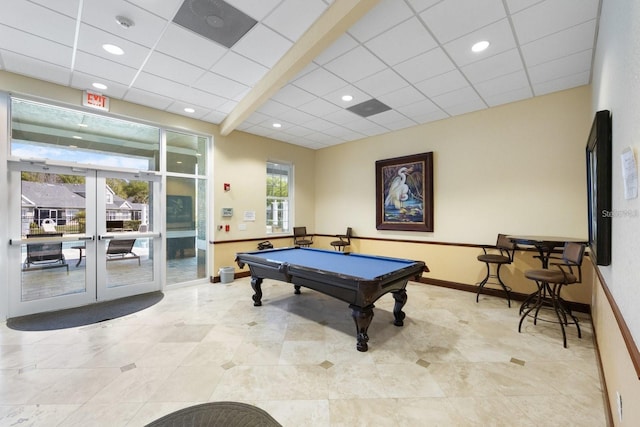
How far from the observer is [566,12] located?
239 cm

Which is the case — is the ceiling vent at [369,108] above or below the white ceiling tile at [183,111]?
below

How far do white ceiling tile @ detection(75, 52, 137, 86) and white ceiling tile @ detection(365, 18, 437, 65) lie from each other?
302cm

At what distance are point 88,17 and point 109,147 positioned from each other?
230 cm

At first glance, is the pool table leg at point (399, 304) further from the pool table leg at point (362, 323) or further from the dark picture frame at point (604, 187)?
the dark picture frame at point (604, 187)

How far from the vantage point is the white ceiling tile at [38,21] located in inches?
92.5

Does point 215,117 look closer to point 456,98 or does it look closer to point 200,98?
point 200,98

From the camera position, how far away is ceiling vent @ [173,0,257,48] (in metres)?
2.35

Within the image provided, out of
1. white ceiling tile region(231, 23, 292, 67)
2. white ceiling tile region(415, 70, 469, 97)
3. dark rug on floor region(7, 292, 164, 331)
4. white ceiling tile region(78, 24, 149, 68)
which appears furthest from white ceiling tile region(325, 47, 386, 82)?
dark rug on floor region(7, 292, 164, 331)

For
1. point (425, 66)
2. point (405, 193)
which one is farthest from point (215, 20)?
point (405, 193)

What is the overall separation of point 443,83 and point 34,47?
192 inches

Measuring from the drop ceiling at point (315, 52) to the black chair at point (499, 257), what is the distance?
2.25 metres

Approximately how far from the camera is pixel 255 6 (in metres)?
2.35

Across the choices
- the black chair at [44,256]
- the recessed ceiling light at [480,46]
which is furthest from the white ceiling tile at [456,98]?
the black chair at [44,256]

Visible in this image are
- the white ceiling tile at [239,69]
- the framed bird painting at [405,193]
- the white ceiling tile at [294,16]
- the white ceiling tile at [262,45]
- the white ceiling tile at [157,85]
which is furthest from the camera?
the framed bird painting at [405,193]
